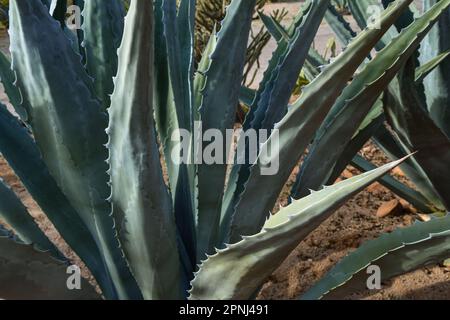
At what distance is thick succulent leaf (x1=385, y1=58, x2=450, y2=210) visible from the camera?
1.77 metres

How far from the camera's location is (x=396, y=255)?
1.25 m

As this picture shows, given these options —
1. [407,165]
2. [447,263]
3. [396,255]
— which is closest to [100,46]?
[396,255]

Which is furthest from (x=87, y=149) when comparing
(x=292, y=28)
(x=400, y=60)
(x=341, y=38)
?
(x=341, y=38)

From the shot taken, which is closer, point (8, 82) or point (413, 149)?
point (8, 82)

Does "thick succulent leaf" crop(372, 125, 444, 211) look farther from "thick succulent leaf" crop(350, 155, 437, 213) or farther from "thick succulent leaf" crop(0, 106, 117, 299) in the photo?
"thick succulent leaf" crop(0, 106, 117, 299)

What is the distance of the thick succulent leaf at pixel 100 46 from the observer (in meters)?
1.45

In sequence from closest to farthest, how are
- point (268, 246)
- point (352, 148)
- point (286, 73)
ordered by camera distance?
point (268, 246), point (286, 73), point (352, 148)

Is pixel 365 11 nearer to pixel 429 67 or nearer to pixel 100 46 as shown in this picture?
pixel 429 67

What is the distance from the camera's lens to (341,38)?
2.37 m

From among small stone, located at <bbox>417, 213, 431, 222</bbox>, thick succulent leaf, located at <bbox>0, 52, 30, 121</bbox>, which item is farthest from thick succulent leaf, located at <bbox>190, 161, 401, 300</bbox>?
small stone, located at <bbox>417, 213, 431, 222</bbox>

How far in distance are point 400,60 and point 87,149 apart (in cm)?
65

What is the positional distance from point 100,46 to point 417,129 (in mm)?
944

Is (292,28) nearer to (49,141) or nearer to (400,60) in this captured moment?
(400,60)

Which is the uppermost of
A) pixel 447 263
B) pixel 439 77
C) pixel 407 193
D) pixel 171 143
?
pixel 439 77
